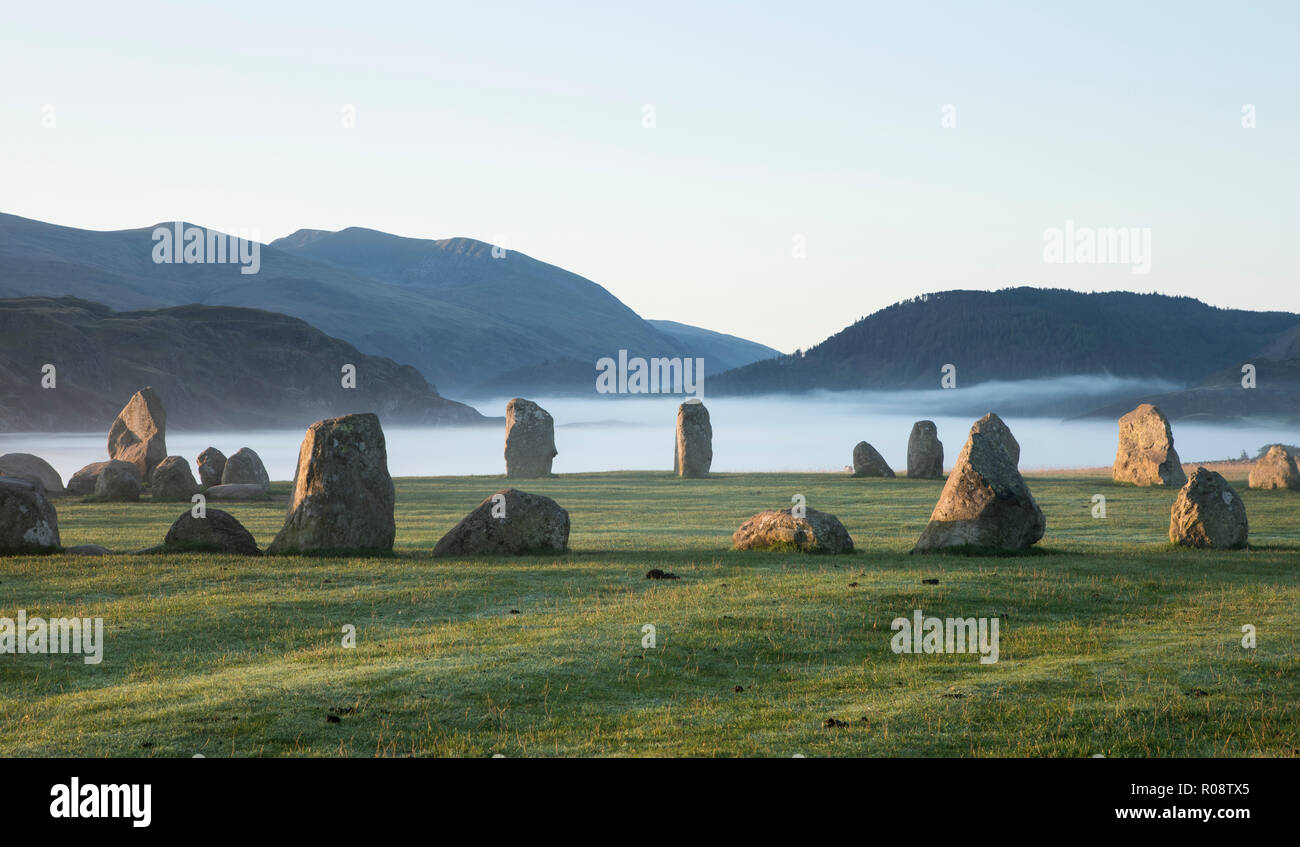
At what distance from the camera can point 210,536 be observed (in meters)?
23.2

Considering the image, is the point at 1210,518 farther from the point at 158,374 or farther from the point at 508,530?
the point at 158,374

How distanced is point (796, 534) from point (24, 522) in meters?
15.8

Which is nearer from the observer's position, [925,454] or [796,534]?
[796,534]

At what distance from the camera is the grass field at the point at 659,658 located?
33.5 feet

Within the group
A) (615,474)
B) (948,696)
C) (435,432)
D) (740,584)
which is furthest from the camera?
(435,432)

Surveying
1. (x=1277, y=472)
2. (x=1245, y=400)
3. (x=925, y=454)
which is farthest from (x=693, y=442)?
(x=1245, y=400)

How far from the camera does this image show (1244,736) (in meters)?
10.1

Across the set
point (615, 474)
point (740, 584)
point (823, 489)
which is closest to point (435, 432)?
point (615, 474)

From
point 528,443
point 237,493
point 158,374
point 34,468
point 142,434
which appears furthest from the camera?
point 158,374

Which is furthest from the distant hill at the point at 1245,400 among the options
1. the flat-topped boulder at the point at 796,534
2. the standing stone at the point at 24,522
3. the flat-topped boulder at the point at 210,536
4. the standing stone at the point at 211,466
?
the standing stone at the point at 24,522

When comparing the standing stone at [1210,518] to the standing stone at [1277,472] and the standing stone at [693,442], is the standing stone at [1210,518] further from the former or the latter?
the standing stone at [693,442]

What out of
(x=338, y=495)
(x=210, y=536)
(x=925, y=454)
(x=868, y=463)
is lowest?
(x=210, y=536)
